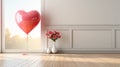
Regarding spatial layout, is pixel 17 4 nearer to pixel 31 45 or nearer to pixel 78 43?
pixel 31 45

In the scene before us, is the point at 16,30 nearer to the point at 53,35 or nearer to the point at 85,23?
the point at 53,35

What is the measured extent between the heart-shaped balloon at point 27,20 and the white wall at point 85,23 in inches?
15.3

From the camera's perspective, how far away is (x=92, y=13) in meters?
5.49

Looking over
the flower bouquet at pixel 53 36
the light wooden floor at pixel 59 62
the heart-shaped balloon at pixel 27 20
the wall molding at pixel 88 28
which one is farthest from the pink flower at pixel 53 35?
the light wooden floor at pixel 59 62

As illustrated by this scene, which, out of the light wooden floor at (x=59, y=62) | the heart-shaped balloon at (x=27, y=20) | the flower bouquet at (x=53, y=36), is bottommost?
the light wooden floor at (x=59, y=62)

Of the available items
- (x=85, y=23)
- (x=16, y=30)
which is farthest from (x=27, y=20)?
(x=85, y=23)

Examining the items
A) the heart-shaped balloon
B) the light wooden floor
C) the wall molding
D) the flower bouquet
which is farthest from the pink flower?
the light wooden floor

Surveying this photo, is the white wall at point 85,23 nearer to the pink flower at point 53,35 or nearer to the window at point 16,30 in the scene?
the pink flower at point 53,35

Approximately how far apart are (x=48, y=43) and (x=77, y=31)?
75 cm

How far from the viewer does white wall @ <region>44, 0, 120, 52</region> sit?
5.48 metres

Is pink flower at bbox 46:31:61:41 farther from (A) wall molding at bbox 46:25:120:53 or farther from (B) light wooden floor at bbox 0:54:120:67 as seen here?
(B) light wooden floor at bbox 0:54:120:67

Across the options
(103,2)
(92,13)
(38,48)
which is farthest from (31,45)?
(103,2)

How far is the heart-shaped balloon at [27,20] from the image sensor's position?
5.09 m

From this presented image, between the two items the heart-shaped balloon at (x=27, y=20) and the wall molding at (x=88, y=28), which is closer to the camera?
the heart-shaped balloon at (x=27, y=20)
